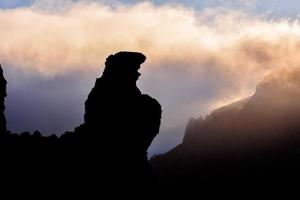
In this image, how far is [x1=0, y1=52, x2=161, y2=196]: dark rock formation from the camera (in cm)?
8188

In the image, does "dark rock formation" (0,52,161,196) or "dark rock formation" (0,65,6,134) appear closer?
"dark rock formation" (0,52,161,196)

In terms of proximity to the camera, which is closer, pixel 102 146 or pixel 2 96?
pixel 102 146

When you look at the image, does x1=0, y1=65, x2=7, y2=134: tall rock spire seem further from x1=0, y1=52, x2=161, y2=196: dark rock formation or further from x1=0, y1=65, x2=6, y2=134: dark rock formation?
x1=0, y1=52, x2=161, y2=196: dark rock formation

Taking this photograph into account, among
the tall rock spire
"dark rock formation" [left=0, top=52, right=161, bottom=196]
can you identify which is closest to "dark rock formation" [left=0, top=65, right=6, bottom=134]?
the tall rock spire

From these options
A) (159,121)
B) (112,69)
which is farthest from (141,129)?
(112,69)

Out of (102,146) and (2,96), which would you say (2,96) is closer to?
(2,96)

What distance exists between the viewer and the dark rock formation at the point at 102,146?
8188 cm

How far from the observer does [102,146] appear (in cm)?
9031

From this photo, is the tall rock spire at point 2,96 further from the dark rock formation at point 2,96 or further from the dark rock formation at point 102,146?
the dark rock formation at point 102,146

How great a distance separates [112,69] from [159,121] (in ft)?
35.7

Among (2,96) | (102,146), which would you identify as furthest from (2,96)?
(102,146)

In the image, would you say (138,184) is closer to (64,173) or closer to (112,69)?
(64,173)

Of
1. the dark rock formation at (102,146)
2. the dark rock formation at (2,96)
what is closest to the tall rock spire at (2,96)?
the dark rock formation at (2,96)

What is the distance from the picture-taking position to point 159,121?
98.9 m
